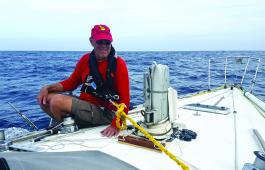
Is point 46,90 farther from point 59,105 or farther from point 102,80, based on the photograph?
point 102,80

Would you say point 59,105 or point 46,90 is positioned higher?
point 46,90

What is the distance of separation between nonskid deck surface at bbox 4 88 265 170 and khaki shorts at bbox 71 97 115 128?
0.39 ft

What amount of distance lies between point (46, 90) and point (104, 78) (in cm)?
68

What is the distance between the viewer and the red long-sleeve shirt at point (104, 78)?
2822 millimetres

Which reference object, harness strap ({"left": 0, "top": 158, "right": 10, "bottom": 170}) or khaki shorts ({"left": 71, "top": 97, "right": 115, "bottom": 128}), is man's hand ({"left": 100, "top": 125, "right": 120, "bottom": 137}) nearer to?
khaki shorts ({"left": 71, "top": 97, "right": 115, "bottom": 128})

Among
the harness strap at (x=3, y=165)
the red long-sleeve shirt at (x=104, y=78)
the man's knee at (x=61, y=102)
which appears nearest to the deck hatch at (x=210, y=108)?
the red long-sleeve shirt at (x=104, y=78)

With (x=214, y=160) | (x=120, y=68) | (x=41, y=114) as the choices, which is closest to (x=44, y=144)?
(x=120, y=68)

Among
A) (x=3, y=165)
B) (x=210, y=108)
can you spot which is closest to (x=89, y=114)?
(x=210, y=108)

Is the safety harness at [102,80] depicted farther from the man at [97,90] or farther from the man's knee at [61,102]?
the man's knee at [61,102]

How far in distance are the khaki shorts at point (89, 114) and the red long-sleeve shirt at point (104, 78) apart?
97 millimetres

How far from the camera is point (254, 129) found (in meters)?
2.76

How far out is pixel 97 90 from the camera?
2.96m

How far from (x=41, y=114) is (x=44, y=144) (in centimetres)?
331

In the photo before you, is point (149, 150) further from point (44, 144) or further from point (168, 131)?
point (44, 144)
